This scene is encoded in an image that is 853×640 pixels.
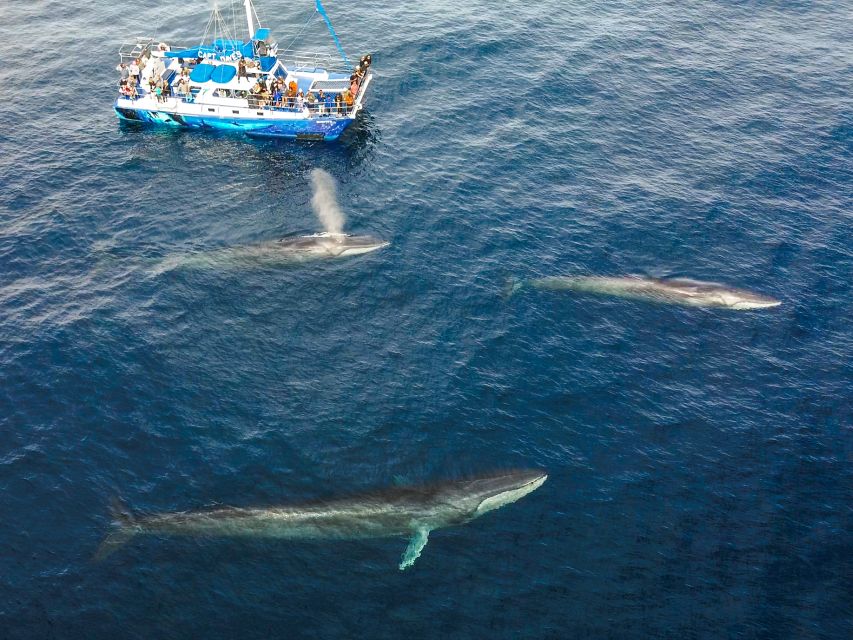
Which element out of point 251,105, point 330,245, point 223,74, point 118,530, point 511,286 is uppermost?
point 223,74

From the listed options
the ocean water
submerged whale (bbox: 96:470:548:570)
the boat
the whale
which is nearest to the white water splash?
the ocean water

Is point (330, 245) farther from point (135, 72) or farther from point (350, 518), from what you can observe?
point (135, 72)

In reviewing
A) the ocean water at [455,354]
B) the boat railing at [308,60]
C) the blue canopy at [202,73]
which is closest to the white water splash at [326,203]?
the ocean water at [455,354]

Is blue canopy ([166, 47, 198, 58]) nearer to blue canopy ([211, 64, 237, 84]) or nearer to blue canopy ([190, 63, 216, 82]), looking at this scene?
blue canopy ([190, 63, 216, 82])

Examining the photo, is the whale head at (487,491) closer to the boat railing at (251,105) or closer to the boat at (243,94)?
the boat at (243,94)

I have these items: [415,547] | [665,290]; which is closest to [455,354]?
[415,547]

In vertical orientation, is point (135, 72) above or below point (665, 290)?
above
